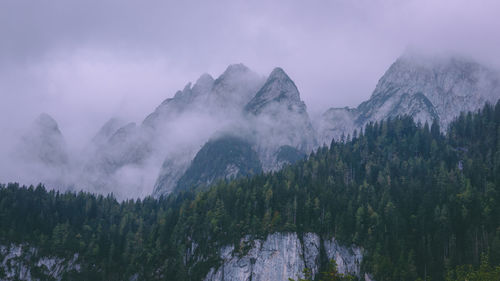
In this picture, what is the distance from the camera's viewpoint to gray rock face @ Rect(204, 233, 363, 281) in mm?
131375

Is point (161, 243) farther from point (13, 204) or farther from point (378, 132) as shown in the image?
point (378, 132)

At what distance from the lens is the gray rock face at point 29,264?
14532cm

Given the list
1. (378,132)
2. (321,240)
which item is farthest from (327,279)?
(378,132)

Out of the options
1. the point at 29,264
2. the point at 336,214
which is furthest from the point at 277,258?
the point at 29,264

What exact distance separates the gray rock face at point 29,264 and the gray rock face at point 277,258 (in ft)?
→ 154

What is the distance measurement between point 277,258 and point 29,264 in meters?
76.2

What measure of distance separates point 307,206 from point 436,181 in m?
39.0

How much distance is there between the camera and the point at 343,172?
541 ft

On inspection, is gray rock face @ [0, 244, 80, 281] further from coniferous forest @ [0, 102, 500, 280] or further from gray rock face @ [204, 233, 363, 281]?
gray rock face @ [204, 233, 363, 281]

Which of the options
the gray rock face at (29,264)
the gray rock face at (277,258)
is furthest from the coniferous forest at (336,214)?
the gray rock face at (277,258)

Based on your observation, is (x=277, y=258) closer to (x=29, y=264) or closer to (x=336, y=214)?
(x=336, y=214)

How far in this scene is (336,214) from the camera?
5408 inches

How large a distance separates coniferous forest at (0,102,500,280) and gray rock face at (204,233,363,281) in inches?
104

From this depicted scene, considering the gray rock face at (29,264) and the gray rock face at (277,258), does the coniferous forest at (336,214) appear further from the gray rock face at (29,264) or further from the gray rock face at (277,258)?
the gray rock face at (277,258)
